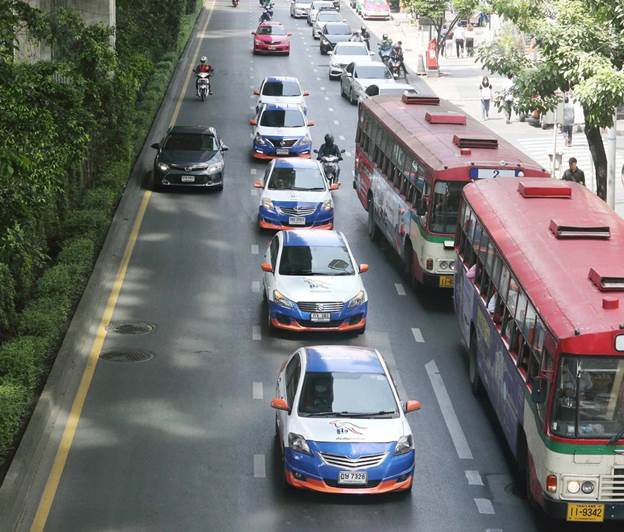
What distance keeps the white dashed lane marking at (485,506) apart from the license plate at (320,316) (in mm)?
6688

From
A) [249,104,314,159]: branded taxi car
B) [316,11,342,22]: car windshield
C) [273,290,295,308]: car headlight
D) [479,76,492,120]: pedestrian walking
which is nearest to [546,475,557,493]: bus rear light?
[273,290,295,308]: car headlight

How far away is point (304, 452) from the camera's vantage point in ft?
52.7

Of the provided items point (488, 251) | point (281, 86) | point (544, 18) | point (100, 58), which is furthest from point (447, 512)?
point (281, 86)

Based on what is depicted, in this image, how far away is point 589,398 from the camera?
14477mm

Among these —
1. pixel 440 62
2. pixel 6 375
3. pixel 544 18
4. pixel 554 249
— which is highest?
pixel 544 18

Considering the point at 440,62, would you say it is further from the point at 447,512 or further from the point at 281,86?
the point at 447,512

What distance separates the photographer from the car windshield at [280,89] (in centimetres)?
4644

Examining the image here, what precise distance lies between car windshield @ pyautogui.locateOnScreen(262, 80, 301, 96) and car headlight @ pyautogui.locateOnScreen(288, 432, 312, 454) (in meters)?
31.2

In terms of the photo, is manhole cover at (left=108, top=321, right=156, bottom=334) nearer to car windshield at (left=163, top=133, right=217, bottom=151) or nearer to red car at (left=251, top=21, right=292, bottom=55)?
car windshield at (left=163, top=133, right=217, bottom=151)

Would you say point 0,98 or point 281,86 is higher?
point 0,98

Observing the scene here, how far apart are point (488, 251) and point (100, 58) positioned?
13415mm

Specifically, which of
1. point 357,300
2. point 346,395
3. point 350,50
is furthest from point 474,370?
point 350,50

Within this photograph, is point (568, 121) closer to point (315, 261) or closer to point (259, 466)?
point (315, 261)

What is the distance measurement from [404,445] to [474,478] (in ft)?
5.25
